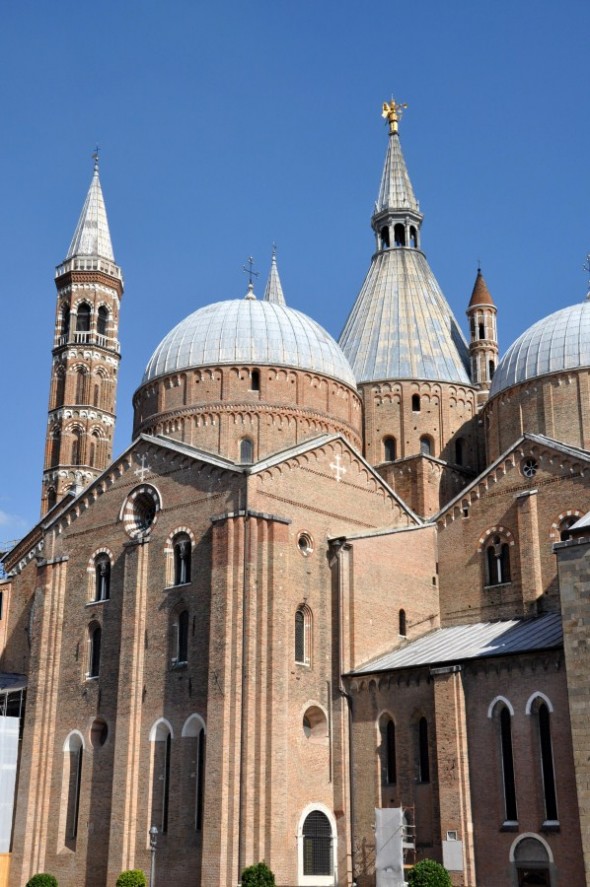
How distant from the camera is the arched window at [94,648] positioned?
3384 centimetres

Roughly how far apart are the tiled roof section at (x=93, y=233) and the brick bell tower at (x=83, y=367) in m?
0.05

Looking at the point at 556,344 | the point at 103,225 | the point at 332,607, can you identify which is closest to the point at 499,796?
the point at 332,607

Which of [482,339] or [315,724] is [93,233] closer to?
[482,339]

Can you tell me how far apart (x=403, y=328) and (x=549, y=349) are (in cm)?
774

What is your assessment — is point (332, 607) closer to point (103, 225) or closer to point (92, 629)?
point (92, 629)

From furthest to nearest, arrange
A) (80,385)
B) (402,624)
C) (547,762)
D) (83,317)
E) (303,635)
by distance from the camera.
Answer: (83,317), (80,385), (402,624), (303,635), (547,762)

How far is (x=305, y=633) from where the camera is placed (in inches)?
1219

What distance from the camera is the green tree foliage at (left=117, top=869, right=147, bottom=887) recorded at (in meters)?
28.9

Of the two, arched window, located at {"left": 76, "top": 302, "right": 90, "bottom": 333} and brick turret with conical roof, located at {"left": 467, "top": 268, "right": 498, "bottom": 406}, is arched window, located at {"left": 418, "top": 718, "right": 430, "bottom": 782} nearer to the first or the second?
brick turret with conical roof, located at {"left": 467, "top": 268, "right": 498, "bottom": 406}

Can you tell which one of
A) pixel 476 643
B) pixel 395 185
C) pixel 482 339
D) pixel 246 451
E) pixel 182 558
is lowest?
pixel 476 643

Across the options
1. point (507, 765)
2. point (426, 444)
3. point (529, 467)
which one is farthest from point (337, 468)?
point (507, 765)

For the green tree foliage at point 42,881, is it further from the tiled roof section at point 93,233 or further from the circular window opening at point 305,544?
the tiled roof section at point 93,233

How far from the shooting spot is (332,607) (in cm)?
3175

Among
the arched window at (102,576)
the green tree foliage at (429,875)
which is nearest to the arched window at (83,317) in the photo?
the arched window at (102,576)
